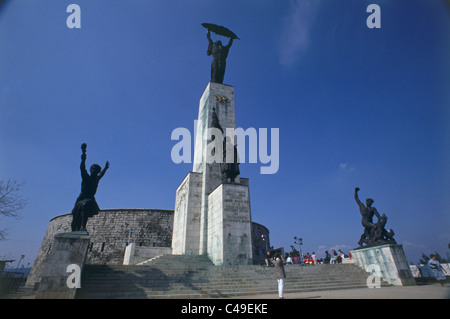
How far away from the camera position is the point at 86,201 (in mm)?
8359

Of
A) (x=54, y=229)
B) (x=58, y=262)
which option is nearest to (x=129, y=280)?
(x=58, y=262)

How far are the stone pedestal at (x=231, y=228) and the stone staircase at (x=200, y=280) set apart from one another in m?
1.52

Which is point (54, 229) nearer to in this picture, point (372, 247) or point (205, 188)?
point (205, 188)

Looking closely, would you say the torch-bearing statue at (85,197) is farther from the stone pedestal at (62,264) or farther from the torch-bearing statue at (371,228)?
the torch-bearing statue at (371,228)

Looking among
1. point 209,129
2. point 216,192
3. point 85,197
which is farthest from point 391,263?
point 85,197

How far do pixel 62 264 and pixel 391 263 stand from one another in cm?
1290

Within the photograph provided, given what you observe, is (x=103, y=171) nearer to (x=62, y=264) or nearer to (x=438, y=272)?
(x=62, y=264)

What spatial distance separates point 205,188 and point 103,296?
9167 millimetres

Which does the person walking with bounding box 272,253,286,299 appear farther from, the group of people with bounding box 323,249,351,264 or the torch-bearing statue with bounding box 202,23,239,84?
the torch-bearing statue with bounding box 202,23,239,84

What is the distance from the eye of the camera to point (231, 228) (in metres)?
12.0

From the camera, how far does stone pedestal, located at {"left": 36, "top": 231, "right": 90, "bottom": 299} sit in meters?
6.53

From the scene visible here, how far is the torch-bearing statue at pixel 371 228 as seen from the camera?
1102 centimetres

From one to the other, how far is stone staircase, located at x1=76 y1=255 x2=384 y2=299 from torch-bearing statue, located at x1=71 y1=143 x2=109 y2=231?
1.77 metres
